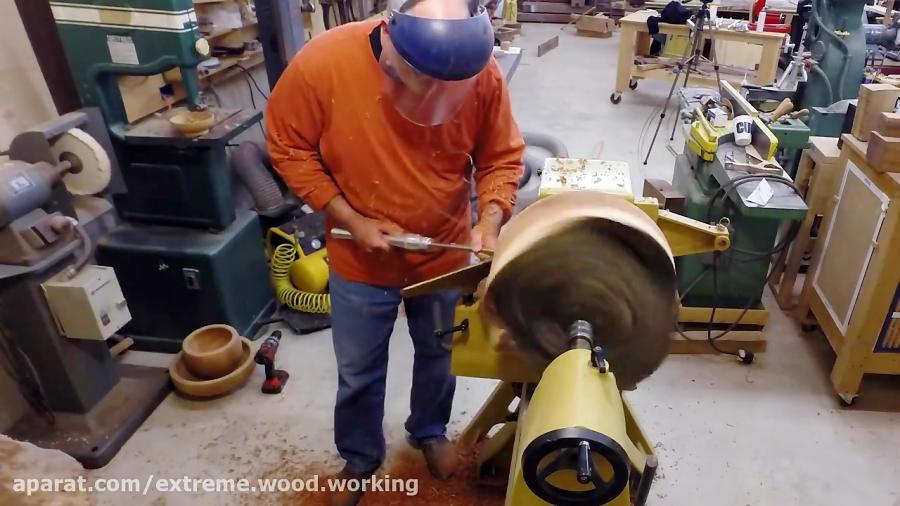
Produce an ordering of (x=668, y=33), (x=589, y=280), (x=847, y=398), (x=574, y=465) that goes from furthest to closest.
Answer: (x=668, y=33), (x=847, y=398), (x=589, y=280), (x=574, y=465)

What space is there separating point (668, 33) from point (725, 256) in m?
3.21

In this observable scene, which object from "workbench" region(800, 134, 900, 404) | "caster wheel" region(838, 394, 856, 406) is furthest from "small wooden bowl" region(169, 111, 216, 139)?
"caster wheel" region(838, 394, 856, 406)

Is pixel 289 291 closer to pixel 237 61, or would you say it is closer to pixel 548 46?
pixel 237 61

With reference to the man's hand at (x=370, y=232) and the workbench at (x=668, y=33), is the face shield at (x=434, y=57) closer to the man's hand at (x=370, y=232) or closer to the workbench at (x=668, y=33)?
the man's hand at (x=370, y=232)

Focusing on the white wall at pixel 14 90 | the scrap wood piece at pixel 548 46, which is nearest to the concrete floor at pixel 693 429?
the white wall at pixel 14 90

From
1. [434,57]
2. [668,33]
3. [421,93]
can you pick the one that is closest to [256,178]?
[421,93]

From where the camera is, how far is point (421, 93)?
1.21 metres

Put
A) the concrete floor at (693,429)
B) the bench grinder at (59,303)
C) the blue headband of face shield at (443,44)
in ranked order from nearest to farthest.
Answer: the blue headband of face shield at (443,44), the bench grinder at (59,303), the concrete floor at (693,429)

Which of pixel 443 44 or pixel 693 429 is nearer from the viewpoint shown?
pixel 443 44

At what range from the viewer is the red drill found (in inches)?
→ 85.7

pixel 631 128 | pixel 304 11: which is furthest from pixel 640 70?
pixel 304 11

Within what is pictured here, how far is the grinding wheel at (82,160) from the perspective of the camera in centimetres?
177

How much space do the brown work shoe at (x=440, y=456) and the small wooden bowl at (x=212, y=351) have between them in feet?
2.52

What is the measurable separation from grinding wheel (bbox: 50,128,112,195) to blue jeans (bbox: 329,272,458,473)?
0.81m
